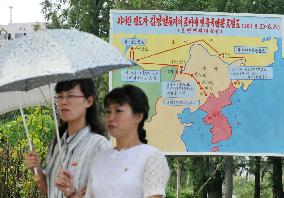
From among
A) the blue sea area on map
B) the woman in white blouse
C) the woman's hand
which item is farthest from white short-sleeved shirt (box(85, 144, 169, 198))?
the blue sea area on map

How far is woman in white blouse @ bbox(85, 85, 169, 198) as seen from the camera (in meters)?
2.61

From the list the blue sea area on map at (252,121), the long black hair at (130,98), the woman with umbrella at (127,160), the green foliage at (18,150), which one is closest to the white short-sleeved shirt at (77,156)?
the woman with umbrella at (127,160)

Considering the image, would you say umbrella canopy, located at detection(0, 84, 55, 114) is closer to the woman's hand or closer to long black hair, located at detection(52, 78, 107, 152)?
long black hair, located at detection(52, 78, 107, 152)

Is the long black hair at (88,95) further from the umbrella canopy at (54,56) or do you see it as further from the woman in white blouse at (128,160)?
the woman in white blouse at (128,160)

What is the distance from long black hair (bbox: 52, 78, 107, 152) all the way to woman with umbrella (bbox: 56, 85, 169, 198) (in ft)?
0.75

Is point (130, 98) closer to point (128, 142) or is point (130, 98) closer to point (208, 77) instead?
point (128, 142)

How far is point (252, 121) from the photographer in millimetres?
6695

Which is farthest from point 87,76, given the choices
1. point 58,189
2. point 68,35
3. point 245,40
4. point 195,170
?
point 195,170

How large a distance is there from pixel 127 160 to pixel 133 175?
0.08 metres

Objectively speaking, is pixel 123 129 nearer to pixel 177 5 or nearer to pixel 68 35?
pixel 68 35

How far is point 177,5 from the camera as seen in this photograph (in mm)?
12875

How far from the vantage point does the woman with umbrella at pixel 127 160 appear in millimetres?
2605

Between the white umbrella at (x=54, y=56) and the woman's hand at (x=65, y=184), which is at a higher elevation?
the white umbrella at (x=54, y=56)

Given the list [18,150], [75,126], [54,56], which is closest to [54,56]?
[54,56]
